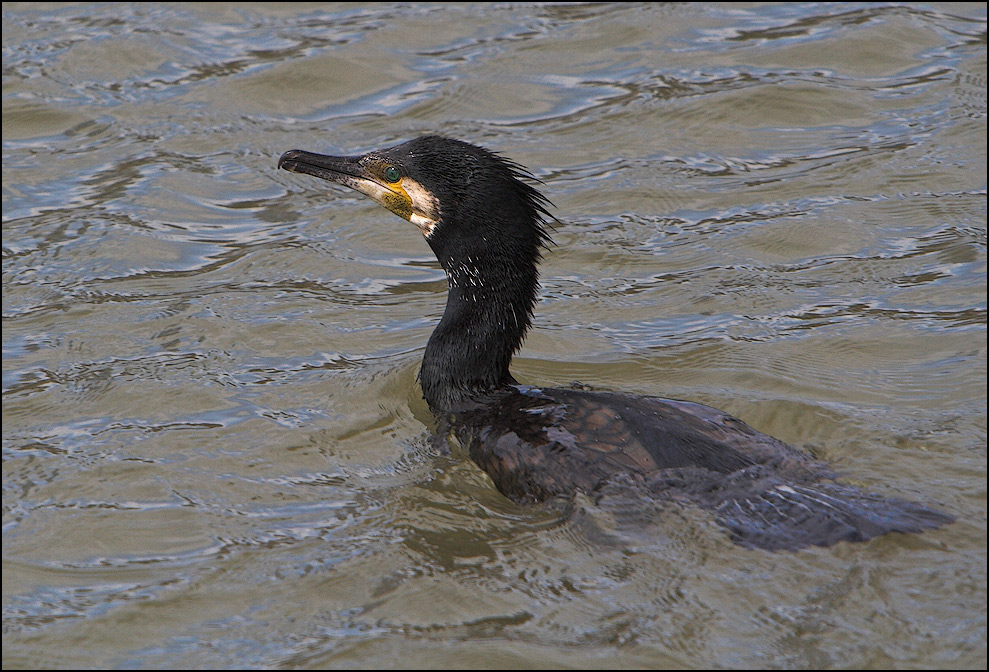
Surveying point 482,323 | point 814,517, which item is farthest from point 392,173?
point 814,517

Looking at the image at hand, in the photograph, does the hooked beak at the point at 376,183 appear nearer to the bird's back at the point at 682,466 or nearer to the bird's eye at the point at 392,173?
the bird's eye at the point at 392,173

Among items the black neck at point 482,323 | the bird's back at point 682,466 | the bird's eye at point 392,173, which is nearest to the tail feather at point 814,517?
the bird's back at point 682,466

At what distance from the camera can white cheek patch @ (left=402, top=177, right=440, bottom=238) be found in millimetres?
6324

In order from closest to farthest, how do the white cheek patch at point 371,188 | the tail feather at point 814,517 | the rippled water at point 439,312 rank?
1. the rippled water at point 439,312
2. the tail feather at point 814,517
3. the white cheek patch at point 371,188

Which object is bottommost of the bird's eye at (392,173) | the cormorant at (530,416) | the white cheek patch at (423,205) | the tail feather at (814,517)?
the tail feather at (814,517)

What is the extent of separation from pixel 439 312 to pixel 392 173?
1456 millimetres

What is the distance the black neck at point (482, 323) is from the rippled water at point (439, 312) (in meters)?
0.34

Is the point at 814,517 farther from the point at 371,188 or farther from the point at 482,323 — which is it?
the point at 371,188

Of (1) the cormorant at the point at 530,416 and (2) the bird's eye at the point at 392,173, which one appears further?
(2) the bird's eye at the point at 392,173

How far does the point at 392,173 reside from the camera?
21.2 feet

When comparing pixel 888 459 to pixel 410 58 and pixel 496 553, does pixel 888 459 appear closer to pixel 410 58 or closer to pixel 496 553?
pixel 496 553

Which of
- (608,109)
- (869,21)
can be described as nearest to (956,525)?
(608,109)

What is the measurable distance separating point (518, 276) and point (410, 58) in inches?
217

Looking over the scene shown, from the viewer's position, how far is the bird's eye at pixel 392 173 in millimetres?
6441
